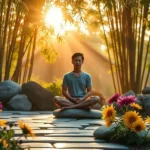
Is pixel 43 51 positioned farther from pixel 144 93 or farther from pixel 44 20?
pixel 144 93

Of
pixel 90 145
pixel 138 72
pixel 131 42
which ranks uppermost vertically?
pixel 131 42

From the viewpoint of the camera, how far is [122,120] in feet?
13.8

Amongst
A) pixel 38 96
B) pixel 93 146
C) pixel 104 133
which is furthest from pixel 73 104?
pixel 93 146

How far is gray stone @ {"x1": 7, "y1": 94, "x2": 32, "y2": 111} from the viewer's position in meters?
8.90

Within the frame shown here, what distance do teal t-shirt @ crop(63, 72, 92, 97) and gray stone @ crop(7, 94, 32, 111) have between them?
1.99m

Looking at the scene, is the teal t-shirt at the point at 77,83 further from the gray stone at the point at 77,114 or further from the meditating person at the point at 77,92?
the gray stone at the point at 77,114

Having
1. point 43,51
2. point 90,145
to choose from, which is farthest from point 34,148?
point 43,51

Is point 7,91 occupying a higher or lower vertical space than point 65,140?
higher

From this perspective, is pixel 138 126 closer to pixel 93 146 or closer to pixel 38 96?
pixel 93 146

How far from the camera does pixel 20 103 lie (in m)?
8.94

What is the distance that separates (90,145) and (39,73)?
24058 millimetres

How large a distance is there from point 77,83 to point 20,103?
2174 millimetres

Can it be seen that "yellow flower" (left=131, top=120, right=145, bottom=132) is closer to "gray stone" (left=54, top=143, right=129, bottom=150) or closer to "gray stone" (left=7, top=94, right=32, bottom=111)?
"gray stone" (left=54, top=143, right=129, bottom=150)

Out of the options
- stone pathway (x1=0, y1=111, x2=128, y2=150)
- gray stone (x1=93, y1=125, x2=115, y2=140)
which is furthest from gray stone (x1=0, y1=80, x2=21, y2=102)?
gray stone (x1=93, y1=125, x2=115, y2=140)
